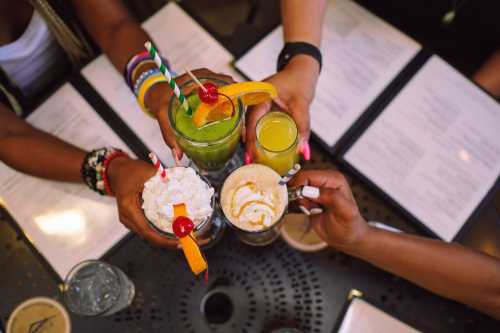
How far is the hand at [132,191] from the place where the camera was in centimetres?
125

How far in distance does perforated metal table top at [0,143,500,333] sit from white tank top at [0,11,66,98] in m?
0.76

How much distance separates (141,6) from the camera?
2076 mm

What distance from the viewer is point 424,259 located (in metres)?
1.34

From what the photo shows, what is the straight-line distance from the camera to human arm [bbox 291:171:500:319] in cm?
131

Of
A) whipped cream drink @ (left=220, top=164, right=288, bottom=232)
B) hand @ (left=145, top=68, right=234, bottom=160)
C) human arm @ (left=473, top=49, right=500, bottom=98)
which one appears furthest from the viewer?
human arm @ (left=473, top=49, right=500, bottom=98)

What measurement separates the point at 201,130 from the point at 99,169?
408 mm

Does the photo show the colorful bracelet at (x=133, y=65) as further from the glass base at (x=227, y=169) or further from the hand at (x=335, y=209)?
the hand at (x=335, y=209)

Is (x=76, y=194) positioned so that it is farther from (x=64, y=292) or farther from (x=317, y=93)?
(x=317, y=93)

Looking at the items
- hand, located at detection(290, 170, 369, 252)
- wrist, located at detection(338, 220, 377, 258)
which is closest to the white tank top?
hand, located at detection(290, 170, 369, 252)

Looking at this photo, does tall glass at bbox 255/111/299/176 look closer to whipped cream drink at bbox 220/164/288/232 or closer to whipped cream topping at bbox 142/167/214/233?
whipped cream drink at bbox 220/164/288/232

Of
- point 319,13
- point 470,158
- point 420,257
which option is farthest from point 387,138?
point 319,13

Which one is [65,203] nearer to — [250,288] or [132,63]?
[132,63]

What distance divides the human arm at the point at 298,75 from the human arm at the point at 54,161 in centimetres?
41

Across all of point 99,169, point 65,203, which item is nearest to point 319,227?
point 99,169
